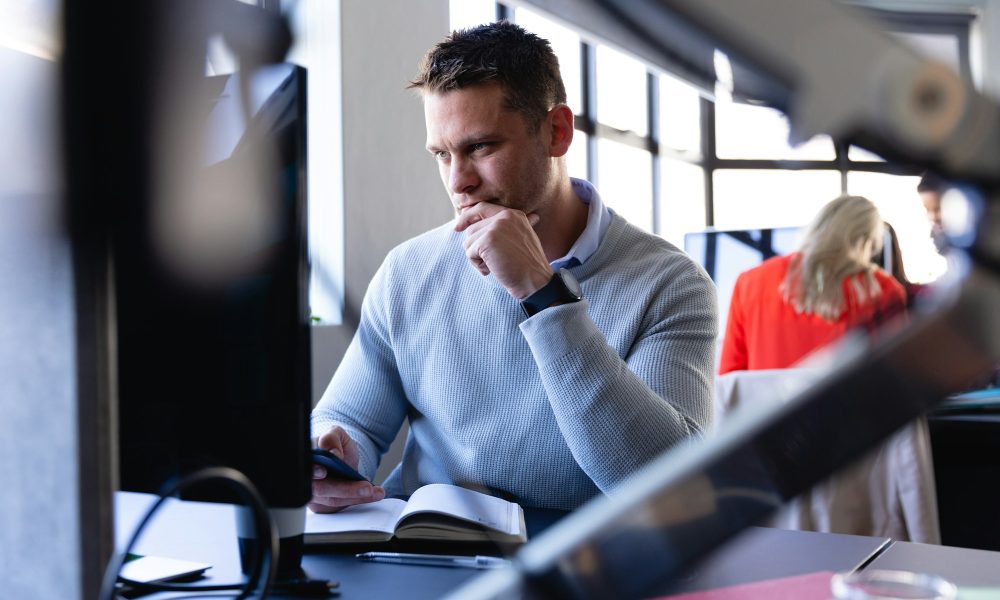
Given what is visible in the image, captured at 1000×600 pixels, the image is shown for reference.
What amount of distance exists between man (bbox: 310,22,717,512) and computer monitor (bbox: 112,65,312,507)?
611mm

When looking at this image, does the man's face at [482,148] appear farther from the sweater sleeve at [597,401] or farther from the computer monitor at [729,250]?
the computer monitor at [729,250]

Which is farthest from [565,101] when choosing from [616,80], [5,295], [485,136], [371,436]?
[616,80]

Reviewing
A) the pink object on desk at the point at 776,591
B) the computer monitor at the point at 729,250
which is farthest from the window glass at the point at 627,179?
the pink object on desk at the point at 776,591

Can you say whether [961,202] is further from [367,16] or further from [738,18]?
[367,16]

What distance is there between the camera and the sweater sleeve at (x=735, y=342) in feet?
8.87

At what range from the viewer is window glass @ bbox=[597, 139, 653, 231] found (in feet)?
15.5

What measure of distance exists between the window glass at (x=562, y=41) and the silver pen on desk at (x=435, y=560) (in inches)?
20.5

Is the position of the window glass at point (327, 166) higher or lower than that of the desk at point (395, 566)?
higher

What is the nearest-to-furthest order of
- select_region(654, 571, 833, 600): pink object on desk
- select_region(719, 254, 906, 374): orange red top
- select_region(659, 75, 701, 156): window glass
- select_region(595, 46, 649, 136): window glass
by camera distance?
select_region(654, 571, 833, 600): pink object on desk, select_region(719, 254, 906, 374): orange red top, select_region(595, 46, 649, 136): window glass, select_region(659, 75, 701, 156): window glass

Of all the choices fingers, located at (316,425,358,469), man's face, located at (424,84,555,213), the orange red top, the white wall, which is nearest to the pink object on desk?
fingers, located at (316,425,358,469)

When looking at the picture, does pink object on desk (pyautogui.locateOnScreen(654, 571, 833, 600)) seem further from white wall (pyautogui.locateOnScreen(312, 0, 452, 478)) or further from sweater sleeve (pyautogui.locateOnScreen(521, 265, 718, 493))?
white wall (pyautogui.locateOnScreen(312, 0, 452, 478))

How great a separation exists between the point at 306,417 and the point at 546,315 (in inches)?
23.6

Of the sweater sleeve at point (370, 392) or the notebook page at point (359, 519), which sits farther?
the sweater sleeve at point (370, 392)

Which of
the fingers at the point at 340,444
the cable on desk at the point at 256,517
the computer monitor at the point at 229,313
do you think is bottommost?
the fingers at the point at 340,444
